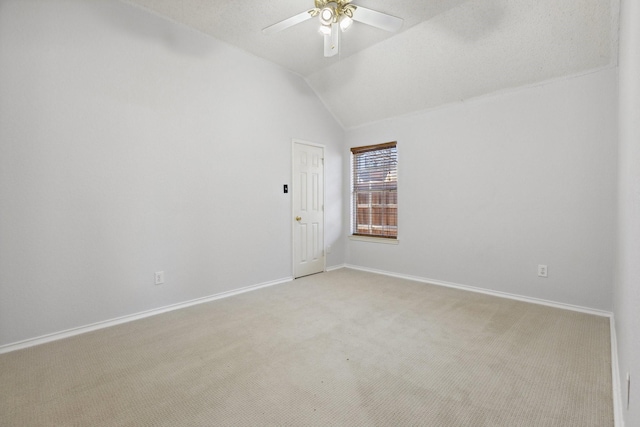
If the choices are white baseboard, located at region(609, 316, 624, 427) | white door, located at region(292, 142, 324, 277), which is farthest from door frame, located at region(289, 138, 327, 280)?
white baseboard, located at region(609, 316, 624, 427)

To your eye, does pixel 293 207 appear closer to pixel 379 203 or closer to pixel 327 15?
pixel 379 203

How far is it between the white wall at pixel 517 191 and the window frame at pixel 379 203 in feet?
0.51

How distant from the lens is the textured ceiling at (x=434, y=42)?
A: 2.68 m

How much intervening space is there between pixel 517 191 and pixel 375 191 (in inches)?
78.1

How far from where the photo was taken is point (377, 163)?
4.78 meters

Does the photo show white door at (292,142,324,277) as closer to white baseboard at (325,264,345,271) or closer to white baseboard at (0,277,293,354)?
white baseboard at (325,264,345,271)

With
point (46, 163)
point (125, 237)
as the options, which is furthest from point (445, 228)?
point (46, 163)

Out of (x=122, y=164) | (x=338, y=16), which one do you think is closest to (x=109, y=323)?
(x=122, y=164)

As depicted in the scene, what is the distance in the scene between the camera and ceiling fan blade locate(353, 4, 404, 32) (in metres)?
2.35

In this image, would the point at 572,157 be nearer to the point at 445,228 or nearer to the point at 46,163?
the point at 445,228

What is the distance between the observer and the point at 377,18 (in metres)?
2.41

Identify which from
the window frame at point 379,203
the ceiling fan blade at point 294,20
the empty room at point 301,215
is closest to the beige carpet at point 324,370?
the empty room at point 301,215

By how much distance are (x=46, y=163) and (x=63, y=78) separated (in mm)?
735

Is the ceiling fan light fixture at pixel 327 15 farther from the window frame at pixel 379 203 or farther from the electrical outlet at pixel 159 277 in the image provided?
the electrical outlet at pixel 159 277
